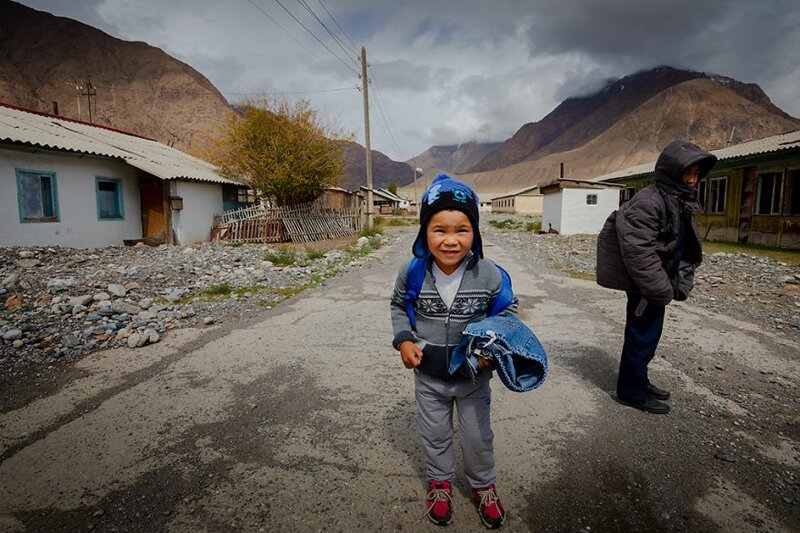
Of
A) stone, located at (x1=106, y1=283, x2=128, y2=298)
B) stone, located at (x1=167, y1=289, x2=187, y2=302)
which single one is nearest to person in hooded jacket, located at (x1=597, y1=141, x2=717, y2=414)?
stone, located at (x1=167, y1=289, x2=187, y2=302)

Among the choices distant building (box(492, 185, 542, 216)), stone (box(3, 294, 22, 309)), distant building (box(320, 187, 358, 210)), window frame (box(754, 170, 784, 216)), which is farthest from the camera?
distant building (box(492, 185, 542, 216))

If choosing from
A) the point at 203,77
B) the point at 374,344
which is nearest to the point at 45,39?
the point at 203,77

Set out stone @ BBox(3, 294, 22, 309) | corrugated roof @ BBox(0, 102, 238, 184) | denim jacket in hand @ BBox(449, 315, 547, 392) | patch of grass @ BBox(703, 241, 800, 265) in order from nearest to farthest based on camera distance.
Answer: denim jacket in hand @ BBox(449, 315, 547, 392) < stone @ BBox(3, 294, 22, 309) < patch of grass @ BBox(703, 241, 800, 265) < corrugated roof @ BBox(0, 102, 238, 184)

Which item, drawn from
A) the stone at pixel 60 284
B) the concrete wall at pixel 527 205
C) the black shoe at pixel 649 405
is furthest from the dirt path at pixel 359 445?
the concrete wall at pixel 527 205

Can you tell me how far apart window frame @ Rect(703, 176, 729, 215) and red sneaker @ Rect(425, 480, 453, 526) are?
60.4 ft

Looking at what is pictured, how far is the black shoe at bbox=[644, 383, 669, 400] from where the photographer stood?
10.0 ft

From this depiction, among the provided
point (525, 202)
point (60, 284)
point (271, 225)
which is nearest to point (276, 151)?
point (271, 225)

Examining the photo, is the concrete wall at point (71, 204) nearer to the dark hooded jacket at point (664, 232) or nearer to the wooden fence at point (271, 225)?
the wooden fence at point (271, 225)

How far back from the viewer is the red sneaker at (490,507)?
6.13 feet

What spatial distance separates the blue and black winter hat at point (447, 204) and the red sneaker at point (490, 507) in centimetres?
120

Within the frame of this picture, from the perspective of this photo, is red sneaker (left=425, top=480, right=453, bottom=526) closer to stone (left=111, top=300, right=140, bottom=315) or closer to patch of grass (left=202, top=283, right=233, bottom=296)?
stone (left=111, top=300, right=140, bottom=315)

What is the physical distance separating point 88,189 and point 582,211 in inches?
862

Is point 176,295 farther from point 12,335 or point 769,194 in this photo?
point 769,194

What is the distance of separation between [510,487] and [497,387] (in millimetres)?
1253
